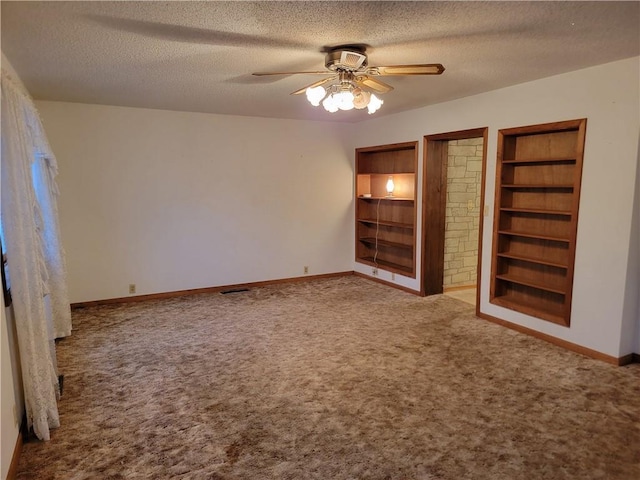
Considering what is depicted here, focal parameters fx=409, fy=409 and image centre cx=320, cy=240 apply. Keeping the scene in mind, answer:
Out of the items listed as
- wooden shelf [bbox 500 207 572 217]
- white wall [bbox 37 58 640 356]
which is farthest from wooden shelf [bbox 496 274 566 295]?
wooden shelf [bbox 500 207 572 217]

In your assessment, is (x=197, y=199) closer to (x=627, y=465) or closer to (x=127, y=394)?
(x=127, y=394)

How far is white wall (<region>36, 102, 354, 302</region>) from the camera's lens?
191 inches

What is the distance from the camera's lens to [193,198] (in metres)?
5.46

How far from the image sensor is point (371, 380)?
10.3ft

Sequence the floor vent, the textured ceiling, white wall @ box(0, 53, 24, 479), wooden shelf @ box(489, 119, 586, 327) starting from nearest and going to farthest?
1. white wall @ box(0, 53, 24, 479)
2. the textured ceiling
3. wooden shelf @ box(489, 119, 586, 327)
4. the floor vent

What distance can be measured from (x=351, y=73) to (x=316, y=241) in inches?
146

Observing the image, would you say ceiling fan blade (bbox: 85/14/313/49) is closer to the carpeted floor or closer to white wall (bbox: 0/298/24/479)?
white wall (bbox: 0/298/24/479)

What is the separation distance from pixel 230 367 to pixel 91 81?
9.18 ft

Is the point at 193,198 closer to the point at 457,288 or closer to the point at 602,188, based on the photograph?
the point at 457,288

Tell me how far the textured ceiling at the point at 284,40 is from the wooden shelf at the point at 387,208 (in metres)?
1.90

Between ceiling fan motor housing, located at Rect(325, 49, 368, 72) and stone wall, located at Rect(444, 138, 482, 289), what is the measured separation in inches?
119

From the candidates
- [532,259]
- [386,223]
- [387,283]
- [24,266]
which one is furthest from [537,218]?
[24,266]

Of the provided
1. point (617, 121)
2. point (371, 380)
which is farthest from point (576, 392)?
point (617, 121)

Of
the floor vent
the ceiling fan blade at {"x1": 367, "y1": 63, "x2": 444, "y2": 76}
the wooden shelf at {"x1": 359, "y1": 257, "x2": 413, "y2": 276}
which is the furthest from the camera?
the wooden shelf at {"x1": 359, "y1": 257, "x2": 413, "y2": 276}
